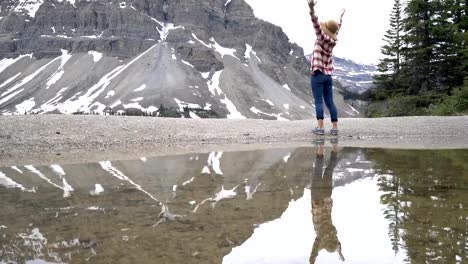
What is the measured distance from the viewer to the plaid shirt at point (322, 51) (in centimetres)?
1003

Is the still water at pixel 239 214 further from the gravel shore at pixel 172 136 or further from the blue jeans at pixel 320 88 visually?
the blue jeans at pixel 320 88

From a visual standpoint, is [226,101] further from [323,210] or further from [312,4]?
[323,210]

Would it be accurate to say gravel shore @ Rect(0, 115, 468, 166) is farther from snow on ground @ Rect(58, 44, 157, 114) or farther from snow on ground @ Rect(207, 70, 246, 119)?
snow on ground @ Rect(58, 44, 157, 114)

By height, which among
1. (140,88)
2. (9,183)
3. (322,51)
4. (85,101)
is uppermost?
(140,88)

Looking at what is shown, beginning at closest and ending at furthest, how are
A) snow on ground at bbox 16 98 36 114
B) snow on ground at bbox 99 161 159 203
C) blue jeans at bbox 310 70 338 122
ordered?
1. snow on ground at bbox 99 161 159 203
2. blue jeans at bbox 310 70 338 122
3. snow on ground at bbox 16 98 36 114

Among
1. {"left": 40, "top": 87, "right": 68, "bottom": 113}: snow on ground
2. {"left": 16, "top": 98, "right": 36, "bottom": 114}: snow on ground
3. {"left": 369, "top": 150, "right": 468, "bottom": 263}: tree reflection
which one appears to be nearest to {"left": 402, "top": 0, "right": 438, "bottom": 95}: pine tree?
{"left": 369, "top": 150, "right": 468, "bottom": 263}: tree reflection

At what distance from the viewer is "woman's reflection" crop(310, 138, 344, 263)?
9.37ft

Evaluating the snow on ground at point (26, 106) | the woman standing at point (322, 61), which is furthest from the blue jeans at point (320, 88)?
Answer: the snow on ground at point (26, 106)

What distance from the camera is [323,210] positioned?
374cm

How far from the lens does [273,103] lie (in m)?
184

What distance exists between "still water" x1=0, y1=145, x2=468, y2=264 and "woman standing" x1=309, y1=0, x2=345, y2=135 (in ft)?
15.1

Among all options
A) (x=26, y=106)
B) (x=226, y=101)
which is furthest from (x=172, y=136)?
(x=26, y=106)

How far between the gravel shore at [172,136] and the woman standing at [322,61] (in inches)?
38.5

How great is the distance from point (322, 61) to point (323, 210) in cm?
742
